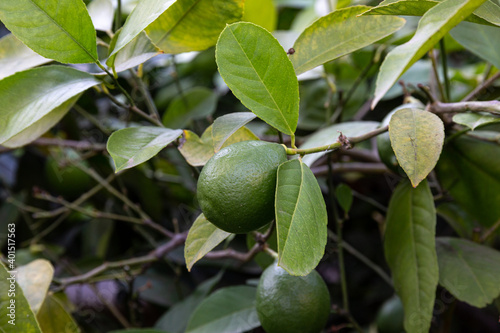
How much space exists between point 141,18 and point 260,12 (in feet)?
1.73

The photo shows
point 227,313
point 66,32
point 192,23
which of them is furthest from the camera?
point 227,313

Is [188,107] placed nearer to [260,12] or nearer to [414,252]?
[260,12]

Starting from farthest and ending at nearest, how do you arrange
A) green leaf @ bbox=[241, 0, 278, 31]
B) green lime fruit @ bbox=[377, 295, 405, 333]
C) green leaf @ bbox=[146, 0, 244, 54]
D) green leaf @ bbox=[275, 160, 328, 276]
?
green leaf @ bbox=[241, 0, 278, 31], green lime fruit @ bbox=[377, 295, 405, 333], green leaf @ bbox=[146, 0, 244, 54], green leaf @ bbox=[275, 160, 328, 276]

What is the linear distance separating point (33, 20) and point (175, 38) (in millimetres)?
194

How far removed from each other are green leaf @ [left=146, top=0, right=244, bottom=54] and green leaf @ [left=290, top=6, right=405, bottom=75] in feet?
0.36

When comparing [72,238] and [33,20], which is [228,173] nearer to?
[33,20]

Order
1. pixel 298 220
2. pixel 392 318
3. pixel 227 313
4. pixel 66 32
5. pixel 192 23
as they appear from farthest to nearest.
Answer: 1. pixel 392 318
2. pixel 227 313
3. pixel 192 23
4. pixel 66 32
5. pixel 298 220

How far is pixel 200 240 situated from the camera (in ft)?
1.71

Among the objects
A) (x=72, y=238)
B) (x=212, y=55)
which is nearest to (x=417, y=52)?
(x=212, y=55)

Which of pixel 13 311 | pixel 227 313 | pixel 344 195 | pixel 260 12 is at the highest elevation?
pixel 260 12

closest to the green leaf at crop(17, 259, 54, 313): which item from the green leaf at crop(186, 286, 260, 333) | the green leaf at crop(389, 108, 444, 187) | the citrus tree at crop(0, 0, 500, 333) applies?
the citrus tree at crop(0, 0, 500, 333)

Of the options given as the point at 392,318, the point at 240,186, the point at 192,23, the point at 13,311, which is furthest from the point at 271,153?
the point at 392,318

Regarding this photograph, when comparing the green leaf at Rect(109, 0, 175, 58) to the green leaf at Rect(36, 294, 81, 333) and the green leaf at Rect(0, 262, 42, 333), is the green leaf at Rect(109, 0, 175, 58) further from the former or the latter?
the green leaf at Rect(36, 294, 81, 333)

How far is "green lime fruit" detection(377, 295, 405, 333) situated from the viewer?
2.76ft
